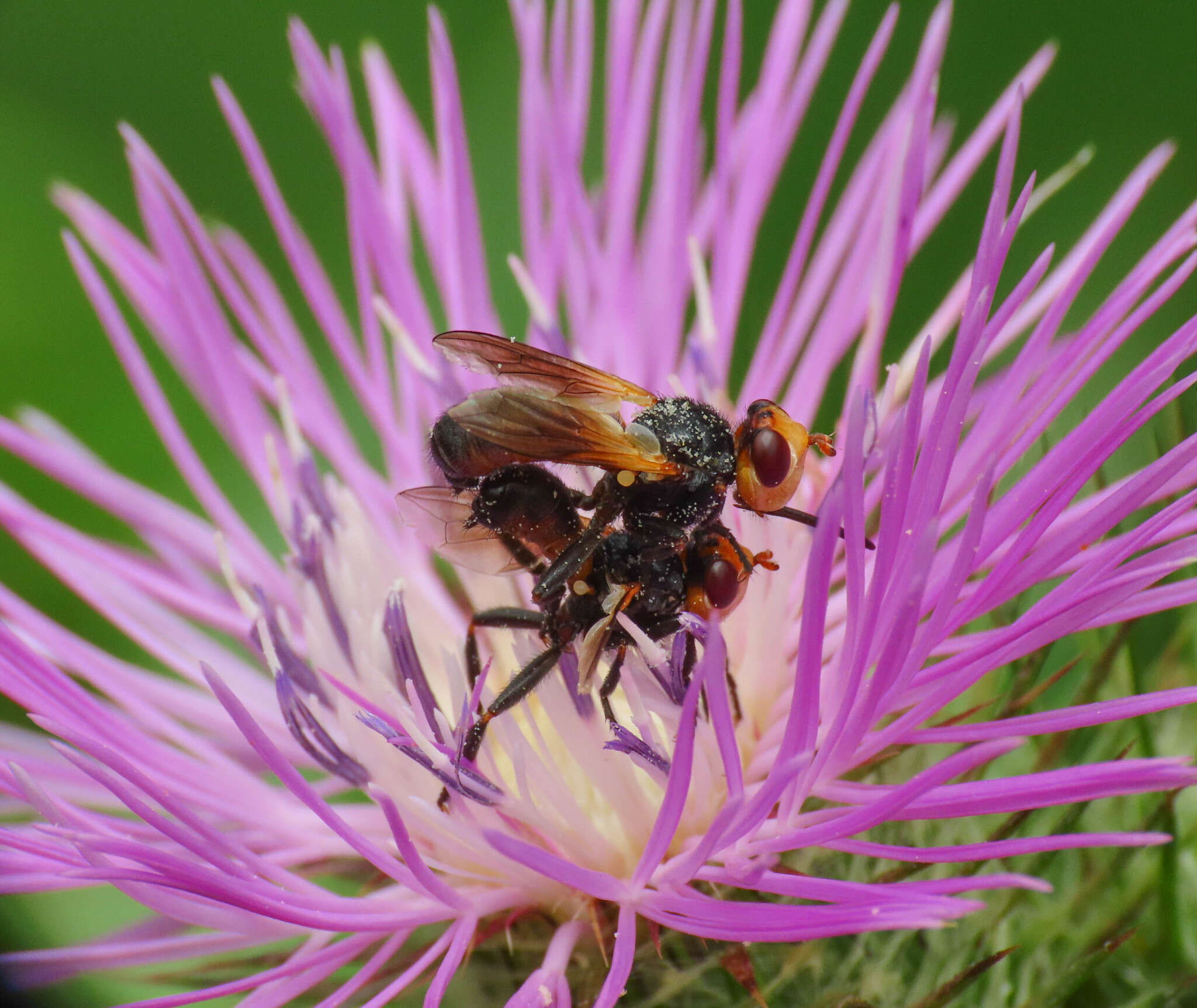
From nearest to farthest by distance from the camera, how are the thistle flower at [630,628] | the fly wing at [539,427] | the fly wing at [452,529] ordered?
1. the thistle flower at [630,628]
2. the fly wing at [539,427]
3. the fly wing at [452,529]

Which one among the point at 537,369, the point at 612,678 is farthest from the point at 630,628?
the point at 537,369

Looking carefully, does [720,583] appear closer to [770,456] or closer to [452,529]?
[770,456]

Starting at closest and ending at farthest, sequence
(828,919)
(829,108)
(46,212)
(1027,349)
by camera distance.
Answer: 1. (828,919)
2. (1027,349)
3. (829,108)
4. (46,212)

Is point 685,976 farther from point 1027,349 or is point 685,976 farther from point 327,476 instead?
point 327,476

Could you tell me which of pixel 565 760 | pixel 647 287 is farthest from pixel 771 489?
pixel 647 287

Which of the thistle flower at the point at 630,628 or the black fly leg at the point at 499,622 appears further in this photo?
the black fly leg at the point at 499,622

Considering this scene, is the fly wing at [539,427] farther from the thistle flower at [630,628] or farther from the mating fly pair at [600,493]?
the thistle flower at [630,628]

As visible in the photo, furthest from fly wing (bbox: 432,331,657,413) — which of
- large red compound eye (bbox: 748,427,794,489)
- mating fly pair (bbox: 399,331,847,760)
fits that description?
large red compound eye (bbox: 748,427,794,489)

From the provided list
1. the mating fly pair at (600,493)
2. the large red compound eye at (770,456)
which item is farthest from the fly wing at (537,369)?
the large red compound eye at (770,456)
